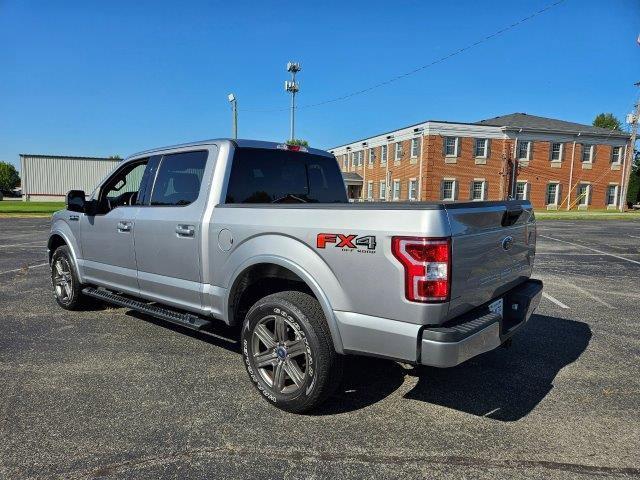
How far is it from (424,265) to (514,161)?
41793 mm

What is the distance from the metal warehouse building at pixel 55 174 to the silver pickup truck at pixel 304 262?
158 feet

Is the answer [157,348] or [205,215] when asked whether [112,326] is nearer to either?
[157,348]

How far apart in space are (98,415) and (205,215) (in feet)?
5.54

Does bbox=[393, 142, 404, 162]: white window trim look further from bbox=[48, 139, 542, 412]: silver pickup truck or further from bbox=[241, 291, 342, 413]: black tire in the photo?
bbox=[241, 291, 342, 413]: black tire

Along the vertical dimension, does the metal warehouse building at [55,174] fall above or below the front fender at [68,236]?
above

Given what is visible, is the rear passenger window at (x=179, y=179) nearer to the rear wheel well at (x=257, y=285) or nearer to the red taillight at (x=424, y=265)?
the rear wheel well at (x=257, y=285)

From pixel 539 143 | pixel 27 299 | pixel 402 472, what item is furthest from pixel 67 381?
pixel 539 143

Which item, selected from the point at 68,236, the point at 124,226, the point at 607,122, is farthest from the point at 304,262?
the point at 607,122

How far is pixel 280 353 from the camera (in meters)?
3.31

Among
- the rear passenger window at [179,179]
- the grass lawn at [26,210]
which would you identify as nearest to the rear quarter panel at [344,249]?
the rear passenger window at [179,179]

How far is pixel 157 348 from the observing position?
4.55 m

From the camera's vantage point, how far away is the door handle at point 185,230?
3.87 meters

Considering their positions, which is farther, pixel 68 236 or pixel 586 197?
pixel 586 197

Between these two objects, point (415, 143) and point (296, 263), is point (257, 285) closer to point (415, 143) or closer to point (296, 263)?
point (296, 263)
